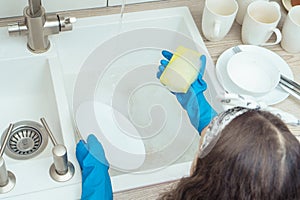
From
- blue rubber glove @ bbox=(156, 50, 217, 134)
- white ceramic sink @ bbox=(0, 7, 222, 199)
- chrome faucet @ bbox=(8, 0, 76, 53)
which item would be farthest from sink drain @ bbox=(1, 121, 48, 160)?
blue rubber glove @ bbox=(156, 50, 217, 134)

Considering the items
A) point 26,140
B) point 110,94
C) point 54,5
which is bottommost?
point 26,140

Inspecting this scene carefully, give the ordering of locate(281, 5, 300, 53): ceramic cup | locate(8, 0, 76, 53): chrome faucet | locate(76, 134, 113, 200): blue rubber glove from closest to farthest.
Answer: locate(76, 134, 113, 200): blue rubber glove, locate(8, 0, 76, 53): chrome faucet, locate(281, 5, 300, 53): ceramic cup

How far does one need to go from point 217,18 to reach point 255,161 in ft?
1.66

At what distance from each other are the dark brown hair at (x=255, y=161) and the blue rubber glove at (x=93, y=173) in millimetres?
270

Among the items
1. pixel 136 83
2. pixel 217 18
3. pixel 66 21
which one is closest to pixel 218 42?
pixel 217 18

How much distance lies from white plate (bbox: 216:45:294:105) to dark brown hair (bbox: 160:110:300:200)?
395 mm

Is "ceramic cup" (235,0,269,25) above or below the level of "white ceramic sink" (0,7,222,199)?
above

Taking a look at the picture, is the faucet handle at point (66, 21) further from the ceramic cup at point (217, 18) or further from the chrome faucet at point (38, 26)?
the ceramic cup at point (217, 18)

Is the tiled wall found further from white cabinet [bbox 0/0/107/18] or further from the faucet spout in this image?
the faucet spout

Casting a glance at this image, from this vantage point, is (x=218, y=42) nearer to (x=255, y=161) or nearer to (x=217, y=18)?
(x=217, y=18)

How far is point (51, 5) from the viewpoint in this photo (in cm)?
115

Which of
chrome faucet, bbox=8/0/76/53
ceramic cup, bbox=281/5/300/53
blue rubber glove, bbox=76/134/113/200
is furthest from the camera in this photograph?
ceramic cup, bbox=281/5/300/53

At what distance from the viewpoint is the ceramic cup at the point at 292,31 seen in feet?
3.67

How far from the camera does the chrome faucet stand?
1.01 m
